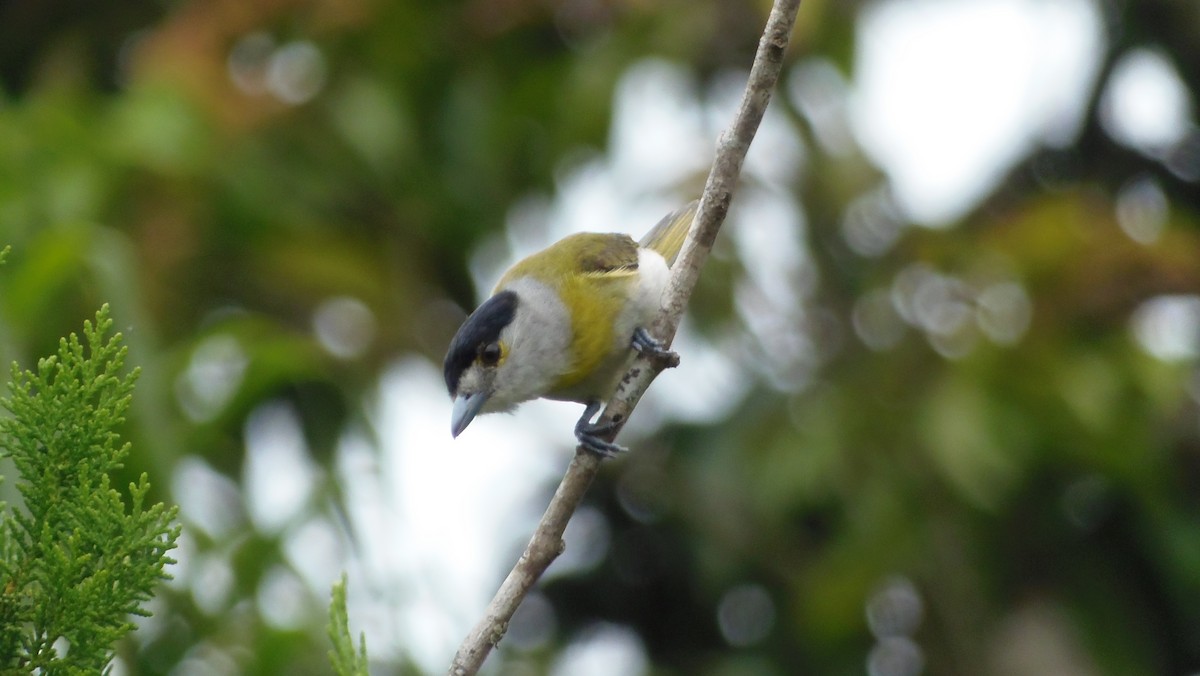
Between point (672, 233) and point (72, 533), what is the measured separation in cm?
233

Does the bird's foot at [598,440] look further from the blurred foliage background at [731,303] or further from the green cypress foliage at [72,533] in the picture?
the blurred foliage background at [731,303]

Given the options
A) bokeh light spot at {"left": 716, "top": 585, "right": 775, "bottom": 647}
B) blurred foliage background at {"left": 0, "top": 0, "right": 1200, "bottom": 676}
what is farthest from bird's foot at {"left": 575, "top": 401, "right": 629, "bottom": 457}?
bokeh light spot at {"left": 716, "top": 585, "right": 775, "bottom": 647}

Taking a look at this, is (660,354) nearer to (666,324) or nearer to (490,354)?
(666,324)

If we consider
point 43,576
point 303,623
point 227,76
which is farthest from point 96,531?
point 227,76

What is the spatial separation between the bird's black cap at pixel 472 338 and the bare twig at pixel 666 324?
2.36 ft

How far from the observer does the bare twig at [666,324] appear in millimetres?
1476

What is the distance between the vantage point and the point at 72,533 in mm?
1168

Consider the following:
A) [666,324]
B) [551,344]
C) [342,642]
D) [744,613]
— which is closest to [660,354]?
[666,324]

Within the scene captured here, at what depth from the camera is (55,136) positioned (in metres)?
3.83

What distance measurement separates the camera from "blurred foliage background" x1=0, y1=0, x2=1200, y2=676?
4031 mm

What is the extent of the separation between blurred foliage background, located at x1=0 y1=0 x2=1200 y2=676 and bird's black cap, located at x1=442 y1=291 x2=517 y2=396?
0.91 m

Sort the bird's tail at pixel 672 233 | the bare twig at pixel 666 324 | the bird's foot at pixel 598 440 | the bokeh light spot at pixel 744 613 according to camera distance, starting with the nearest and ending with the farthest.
→ the bare twig at pixel 666 324 → the bird's foot at pixel 598 440 → the bird's tail at pixel 672 233 → the bokeh light spot at pixel 744 613

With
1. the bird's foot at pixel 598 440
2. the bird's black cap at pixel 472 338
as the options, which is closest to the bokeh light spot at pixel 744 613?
the bird's black cap at pixel 472 338

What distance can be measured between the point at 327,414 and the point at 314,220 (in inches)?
30.3
